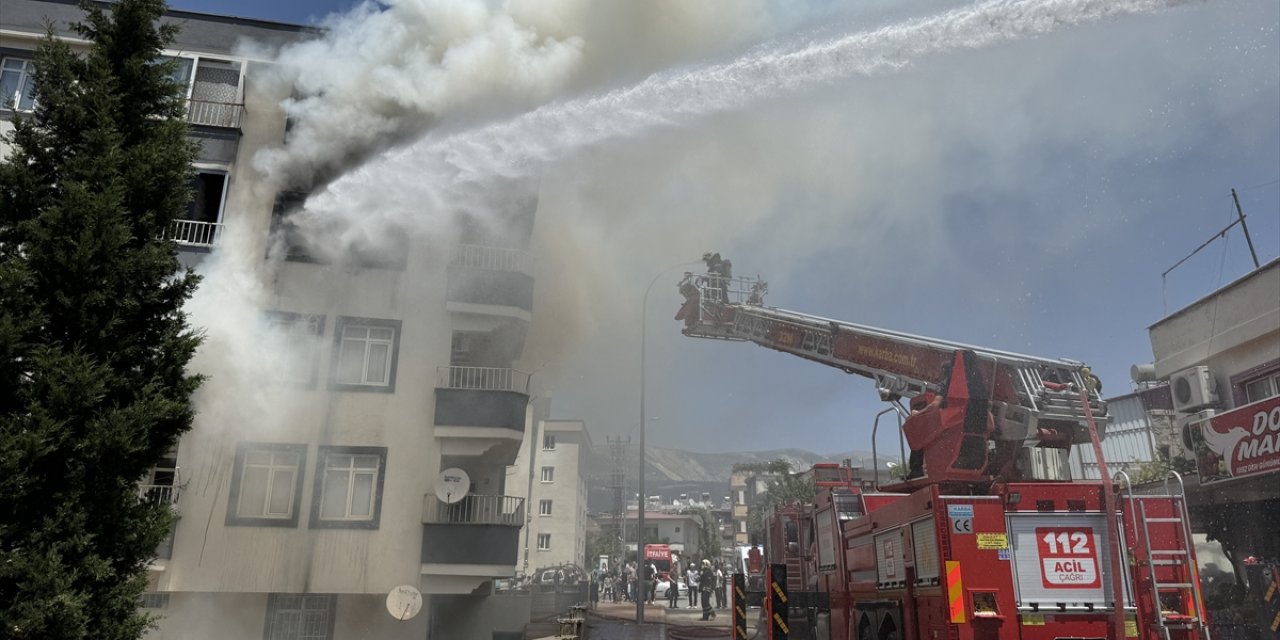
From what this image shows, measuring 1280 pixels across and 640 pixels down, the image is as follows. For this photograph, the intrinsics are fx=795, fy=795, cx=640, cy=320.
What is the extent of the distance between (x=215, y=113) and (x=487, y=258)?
6.46 meters

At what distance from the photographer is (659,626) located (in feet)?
70.3

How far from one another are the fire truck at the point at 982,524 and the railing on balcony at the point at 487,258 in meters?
5.61

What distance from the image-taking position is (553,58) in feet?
46.4

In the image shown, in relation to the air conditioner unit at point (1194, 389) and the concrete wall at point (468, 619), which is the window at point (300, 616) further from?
the air conditioner unit at point (1194, 389)

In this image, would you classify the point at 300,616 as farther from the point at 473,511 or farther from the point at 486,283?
the point at 486,283

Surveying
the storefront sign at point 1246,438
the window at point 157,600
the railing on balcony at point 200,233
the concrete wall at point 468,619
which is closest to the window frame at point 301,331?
the railing on balcony at point 200,233

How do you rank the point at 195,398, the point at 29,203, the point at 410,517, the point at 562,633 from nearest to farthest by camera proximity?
the point at 29,203 → the point at 195,398 → the point at 410,517 → the point at 562,633

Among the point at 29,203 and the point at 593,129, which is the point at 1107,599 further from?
the point at 29,203

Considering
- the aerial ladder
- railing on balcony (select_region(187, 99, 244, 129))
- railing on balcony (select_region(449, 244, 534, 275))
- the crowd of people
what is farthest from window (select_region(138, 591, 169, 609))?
the aerial ladder

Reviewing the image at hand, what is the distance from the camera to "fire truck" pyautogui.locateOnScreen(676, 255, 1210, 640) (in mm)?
8695

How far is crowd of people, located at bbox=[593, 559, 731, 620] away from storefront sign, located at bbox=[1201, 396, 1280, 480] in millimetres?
13964

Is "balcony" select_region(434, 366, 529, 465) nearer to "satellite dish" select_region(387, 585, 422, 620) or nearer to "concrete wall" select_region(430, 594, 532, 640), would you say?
"satellite dish" select_region(387, 585, 422, 620)

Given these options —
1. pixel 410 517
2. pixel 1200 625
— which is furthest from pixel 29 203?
pixel 1200 625

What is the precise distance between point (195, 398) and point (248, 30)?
839 centimetres
